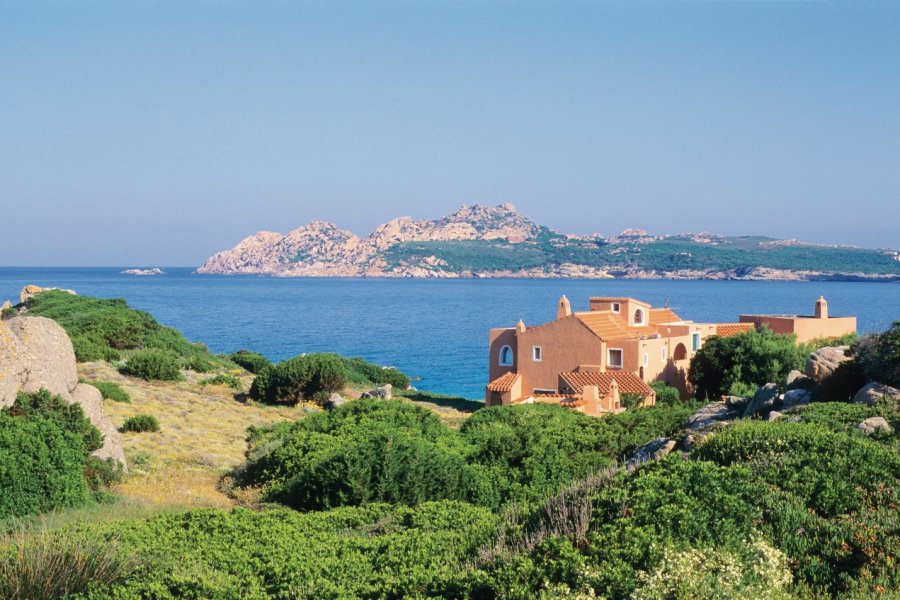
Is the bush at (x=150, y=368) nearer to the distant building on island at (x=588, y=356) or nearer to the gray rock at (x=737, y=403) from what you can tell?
the distant building on island at (x=588, y=356)

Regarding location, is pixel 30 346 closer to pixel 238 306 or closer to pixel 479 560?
pixel 479 560

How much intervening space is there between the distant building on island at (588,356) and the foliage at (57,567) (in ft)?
91.6

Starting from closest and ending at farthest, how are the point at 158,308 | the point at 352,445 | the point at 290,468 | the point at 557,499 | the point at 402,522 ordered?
the point at 557,499
the point at 402,522
the point at 352,445
the point at 290,468
the point at 158,308

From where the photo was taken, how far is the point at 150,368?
92.6 feet

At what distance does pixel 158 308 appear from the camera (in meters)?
127

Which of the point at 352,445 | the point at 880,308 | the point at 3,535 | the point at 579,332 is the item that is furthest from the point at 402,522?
the point at 880,308

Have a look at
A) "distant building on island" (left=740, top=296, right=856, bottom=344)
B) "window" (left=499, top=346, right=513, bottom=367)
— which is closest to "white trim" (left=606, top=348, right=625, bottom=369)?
"window" (left=499, top=346, right=513, bottom=367)

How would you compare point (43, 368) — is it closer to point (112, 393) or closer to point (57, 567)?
point (112, 393)

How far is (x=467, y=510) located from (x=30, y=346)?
31.1 ft

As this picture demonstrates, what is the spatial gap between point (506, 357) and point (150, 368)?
19694mm

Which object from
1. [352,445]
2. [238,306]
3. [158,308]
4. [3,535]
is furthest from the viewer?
[238,306]

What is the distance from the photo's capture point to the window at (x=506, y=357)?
41500 mm

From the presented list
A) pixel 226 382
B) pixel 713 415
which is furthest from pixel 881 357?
pixel 226 382

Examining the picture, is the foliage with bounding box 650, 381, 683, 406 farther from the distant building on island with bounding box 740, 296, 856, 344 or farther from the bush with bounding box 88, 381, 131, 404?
the bush with bounding box 88, 381, 131, 404
